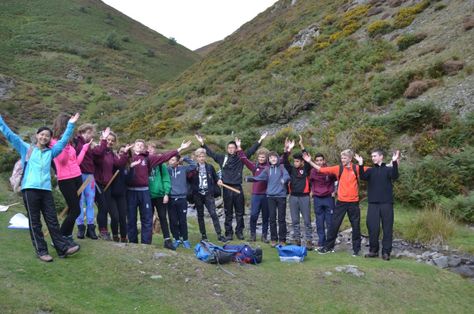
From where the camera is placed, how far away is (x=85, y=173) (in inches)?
322

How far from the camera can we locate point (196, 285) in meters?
6.65

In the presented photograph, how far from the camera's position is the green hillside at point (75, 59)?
4956cm

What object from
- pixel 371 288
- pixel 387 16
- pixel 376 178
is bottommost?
pixel 371 288

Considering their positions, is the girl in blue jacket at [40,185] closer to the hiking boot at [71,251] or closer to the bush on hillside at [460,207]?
the hiking boot at [71,251]

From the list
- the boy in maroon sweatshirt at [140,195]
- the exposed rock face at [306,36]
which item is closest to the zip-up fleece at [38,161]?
the boy in maroon sweatshirt at [140,195]

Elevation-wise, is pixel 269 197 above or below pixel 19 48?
below

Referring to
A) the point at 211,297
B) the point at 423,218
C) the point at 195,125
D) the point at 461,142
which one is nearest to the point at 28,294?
the point at 211,297

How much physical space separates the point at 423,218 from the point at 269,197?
3.87 metres

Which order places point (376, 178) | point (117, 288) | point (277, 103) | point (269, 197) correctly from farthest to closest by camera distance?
point (277, 103)
point (269, 197)
point (376, 178)
point (117, 288)

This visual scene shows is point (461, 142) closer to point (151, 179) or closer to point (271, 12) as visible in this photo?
point (151, 179)

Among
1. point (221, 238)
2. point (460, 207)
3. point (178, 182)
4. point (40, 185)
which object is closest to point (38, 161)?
point (40, 185)

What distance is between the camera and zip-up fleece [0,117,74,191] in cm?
648

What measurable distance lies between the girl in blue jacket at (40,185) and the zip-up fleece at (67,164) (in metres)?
0.47

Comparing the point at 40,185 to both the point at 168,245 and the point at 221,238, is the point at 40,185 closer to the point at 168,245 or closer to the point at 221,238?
the point at 168,245
